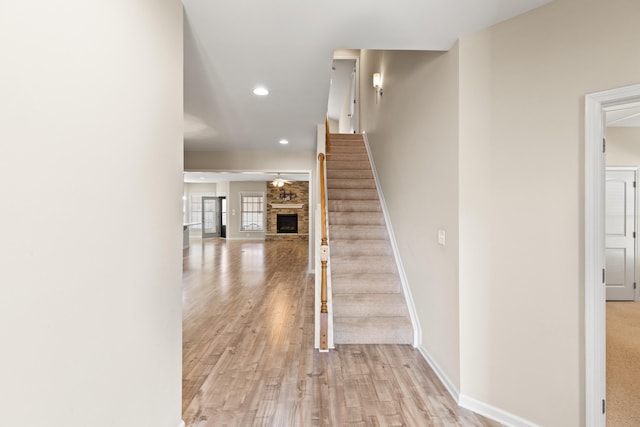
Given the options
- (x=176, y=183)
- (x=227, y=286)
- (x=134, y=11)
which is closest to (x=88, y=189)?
(x=176, y=183)

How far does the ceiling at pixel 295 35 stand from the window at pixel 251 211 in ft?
31.1

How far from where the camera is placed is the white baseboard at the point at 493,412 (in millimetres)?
1938

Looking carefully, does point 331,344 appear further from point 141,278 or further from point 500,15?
point 500,15

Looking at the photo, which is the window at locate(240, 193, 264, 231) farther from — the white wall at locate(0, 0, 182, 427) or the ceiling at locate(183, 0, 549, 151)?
the white wall at locate(0, 0, 182, 427)

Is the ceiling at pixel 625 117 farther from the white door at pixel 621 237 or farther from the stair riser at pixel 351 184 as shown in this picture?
the stair riser at pixel 351 184

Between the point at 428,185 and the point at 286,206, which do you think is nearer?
the point at 428,185

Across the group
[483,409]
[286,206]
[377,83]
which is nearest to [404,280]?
[483,409]

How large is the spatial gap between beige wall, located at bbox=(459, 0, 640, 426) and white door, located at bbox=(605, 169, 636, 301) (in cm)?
391

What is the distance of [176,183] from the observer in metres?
1.74

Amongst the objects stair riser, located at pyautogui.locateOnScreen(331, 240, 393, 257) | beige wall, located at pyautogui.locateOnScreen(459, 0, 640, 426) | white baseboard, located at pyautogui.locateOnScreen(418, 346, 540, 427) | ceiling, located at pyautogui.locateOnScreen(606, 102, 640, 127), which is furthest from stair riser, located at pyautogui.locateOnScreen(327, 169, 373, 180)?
white baseboard, located at pyautogui.locateOnScreen(418, 346, 540, 427)

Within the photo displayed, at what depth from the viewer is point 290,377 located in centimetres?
243

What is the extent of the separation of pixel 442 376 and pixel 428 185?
156 centimetres

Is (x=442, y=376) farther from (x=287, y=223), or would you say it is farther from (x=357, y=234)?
(x=287, y=223)

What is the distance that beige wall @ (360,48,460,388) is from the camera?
2289 mm
